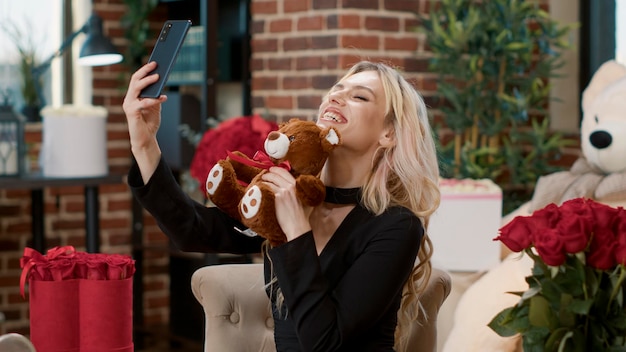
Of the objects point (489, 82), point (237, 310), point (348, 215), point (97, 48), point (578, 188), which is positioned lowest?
point (237, 310)

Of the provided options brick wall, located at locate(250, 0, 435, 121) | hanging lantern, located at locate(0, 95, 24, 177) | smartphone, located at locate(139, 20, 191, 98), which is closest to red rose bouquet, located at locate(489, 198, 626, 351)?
smartphone, located at locate(139, 20, 191, 98)

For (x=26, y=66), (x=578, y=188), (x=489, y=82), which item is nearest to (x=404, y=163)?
(x=578, y=188)

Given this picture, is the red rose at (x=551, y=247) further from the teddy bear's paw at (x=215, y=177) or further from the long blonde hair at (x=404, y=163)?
the teddy bear's paw at (x=215, y=177)

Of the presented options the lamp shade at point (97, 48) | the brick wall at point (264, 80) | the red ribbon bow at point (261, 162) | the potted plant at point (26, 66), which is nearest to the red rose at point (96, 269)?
the red ribbon bow at point (261, 162)

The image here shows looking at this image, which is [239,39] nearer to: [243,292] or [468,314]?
[468,314]

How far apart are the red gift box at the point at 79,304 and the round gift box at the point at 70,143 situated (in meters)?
2.03

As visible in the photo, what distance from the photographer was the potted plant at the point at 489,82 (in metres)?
3.44

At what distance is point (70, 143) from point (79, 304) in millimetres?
2093

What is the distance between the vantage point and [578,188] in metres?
2.96

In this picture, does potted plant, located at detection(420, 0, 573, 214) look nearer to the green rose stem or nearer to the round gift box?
the round gift box

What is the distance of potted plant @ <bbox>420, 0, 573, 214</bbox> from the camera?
3.44 meters

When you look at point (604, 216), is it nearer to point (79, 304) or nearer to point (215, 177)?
point (215, 177)

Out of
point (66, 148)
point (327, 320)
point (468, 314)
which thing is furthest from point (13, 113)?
point (327, 320)

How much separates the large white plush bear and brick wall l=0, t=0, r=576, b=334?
0.59 m
